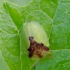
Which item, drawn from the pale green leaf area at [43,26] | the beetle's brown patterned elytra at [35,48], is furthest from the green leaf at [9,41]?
the beetle's brown patterned elytra at [35,48]

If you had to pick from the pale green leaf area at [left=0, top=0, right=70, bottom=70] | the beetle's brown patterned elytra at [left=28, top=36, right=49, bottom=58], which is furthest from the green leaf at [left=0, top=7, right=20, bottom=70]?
the beetle's brown patterned elytra at [left=28, top=36, right=49, bottom=58]

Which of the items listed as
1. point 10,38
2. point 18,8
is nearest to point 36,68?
point 10,38

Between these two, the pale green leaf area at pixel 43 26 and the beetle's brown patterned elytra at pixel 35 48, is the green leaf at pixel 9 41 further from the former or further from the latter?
the beetle's brown patterned elytra at pixel 35 48

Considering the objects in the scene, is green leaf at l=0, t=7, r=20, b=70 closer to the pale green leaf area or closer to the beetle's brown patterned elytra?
the pale green leaf area

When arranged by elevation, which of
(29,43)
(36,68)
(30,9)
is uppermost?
A: (30,9)

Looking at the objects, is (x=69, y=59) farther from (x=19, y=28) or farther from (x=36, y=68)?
(x=19, y=28)
